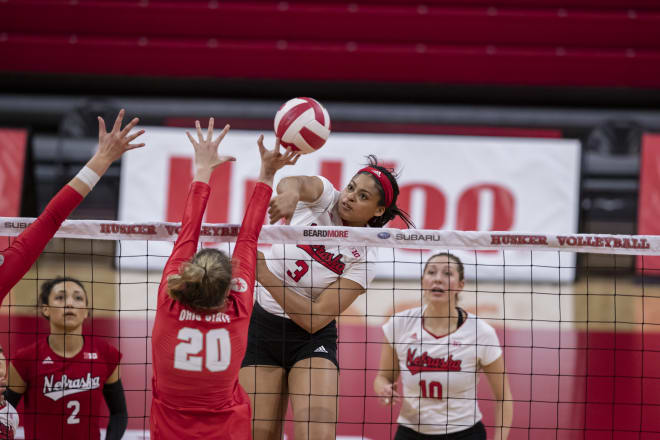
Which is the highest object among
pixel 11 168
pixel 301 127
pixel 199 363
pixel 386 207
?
pixel 11 168

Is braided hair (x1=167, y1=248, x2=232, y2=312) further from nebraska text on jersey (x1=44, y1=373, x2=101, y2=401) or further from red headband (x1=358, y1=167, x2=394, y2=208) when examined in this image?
nebraska text on jersey (x1=44, y1=373, x2=101, y2=401)

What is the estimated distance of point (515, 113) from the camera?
9.63 metres

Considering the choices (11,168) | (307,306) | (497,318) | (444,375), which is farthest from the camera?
(11,168)

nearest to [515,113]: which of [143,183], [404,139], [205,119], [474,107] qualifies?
[474,107]

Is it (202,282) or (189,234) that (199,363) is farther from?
(189,234)

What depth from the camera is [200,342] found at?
9.28ft

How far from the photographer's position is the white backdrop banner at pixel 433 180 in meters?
9.17

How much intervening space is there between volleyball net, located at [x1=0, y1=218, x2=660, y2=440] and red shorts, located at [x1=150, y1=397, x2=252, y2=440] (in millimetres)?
756

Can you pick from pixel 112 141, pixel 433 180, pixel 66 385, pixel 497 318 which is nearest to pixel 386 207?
pixel 112 141

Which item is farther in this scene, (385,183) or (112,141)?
(385,183)

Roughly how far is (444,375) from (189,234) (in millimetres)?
1952

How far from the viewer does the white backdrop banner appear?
30.1ft

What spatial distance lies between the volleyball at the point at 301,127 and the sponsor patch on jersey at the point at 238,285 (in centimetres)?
92

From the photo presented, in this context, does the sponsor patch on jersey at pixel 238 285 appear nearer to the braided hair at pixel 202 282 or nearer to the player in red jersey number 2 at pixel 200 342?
the player in red jersey number 2 at pixel 200 342
